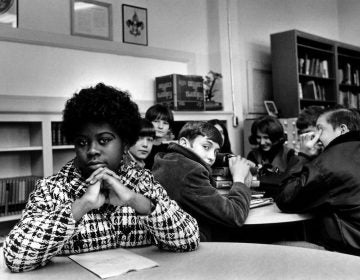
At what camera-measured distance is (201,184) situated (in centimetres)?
181

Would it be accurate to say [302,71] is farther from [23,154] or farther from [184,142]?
[184,142]

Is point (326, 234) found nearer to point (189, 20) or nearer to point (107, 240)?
point (107, 240)

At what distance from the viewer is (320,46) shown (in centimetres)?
607

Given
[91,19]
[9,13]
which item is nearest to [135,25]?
[91,19]

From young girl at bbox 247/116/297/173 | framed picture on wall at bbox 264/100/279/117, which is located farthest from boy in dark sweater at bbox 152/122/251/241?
framed picture on wall at bbox 264/100/279/117

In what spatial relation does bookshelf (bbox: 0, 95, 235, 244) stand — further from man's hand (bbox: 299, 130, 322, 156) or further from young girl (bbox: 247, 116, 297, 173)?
man's hand (bbox: 299, 130, 322, 156)

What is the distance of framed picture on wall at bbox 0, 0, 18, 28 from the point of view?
3.64 meters

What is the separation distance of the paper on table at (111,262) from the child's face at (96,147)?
0.80ft

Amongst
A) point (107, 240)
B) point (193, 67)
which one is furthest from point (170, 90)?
point (107, 240)

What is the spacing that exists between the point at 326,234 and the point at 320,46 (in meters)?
4.64

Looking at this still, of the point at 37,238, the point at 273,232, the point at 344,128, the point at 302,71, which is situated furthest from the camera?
the point at 302,71

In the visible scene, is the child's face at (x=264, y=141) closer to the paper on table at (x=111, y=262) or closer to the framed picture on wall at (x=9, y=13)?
the framed picture on wall at (x=9, y=13)

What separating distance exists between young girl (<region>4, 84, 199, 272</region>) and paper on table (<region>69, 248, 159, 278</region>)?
0.17ft

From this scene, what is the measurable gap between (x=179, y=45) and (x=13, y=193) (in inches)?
105
